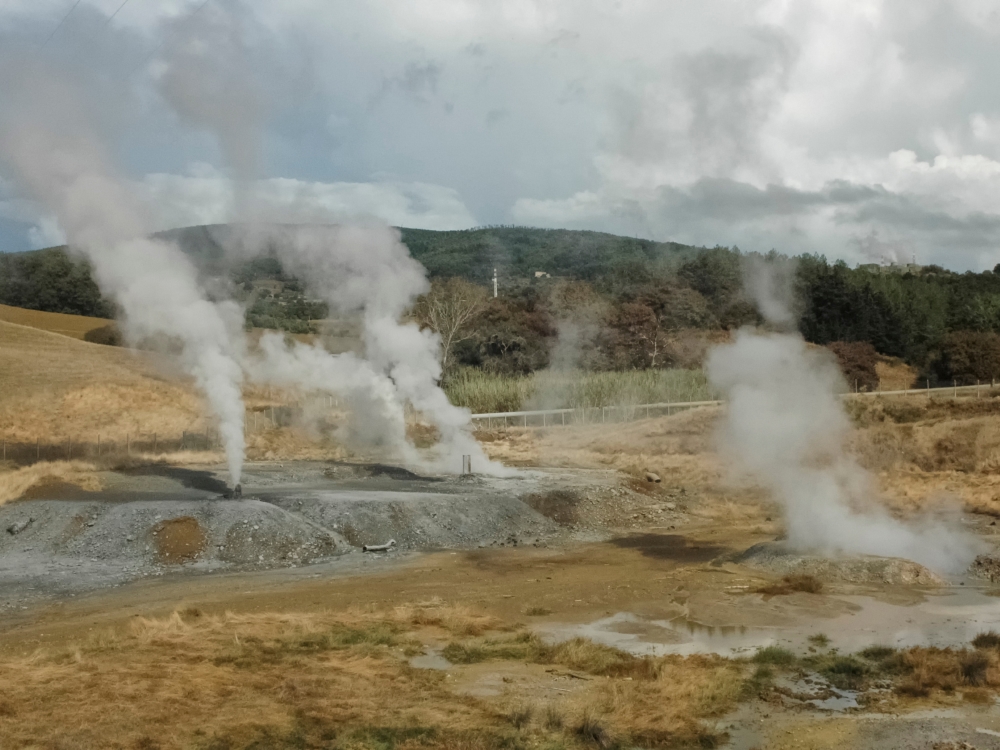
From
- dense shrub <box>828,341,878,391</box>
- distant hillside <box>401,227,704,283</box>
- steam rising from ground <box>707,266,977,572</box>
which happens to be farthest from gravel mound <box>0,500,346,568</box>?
distant hillside <box>401,227,704,283</box>

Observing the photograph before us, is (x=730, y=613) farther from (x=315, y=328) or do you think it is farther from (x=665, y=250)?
(x=665, y=250)

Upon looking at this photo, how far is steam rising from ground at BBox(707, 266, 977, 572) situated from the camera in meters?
23.9

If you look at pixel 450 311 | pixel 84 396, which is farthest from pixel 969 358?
pixel 84 396

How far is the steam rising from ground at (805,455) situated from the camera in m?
23.9

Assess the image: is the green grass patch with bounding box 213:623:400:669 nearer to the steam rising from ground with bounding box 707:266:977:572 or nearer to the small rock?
the steam rising from ground with bounding box 707:266:977:572

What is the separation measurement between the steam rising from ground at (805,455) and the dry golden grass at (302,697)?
36.1 feet

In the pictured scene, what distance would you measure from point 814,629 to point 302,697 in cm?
937

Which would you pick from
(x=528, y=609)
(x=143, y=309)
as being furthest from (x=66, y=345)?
(x=528, y=609)

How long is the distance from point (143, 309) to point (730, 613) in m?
21.2

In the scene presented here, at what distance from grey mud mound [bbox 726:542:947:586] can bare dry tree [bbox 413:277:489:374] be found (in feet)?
131

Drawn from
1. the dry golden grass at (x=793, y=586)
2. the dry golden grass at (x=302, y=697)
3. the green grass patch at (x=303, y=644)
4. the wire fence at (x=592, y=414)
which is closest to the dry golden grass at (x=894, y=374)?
the wire fence at (x=592, y=414)

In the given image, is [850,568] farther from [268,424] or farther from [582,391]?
[582,391]

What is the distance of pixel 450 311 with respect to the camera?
64.8 m

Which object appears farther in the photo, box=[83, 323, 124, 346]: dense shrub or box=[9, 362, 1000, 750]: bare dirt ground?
box=[83, 323, 124, 346]: dense shrub
